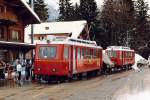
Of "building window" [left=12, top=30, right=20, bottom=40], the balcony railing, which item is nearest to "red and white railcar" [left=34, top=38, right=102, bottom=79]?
the balcony railing

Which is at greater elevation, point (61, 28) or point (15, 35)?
point (61, 28)

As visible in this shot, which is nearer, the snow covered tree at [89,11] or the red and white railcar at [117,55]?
the red and white railcar at [117,55]

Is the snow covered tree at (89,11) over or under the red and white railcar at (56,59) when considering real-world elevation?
over

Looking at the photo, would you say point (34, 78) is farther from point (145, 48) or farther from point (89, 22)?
point (145, 48)

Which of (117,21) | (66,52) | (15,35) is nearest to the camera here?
(66,52)

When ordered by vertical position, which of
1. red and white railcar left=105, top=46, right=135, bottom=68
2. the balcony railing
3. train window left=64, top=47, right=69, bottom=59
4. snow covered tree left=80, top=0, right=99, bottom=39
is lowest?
red and white railcar left=105, top=46, right=135, bottom=68

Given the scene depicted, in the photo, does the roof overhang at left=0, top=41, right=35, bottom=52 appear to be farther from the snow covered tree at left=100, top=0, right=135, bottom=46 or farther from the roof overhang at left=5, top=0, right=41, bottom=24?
the snow covered tree at left=100, top=0, right=135, bottom=46

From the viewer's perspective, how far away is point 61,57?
30.2 m

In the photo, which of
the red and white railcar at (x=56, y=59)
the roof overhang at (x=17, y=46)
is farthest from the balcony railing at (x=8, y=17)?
the red and white railcar at (x=56, y=59)

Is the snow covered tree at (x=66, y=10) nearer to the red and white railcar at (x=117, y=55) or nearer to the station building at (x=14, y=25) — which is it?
the red and white railcar at (x=117, y=55)

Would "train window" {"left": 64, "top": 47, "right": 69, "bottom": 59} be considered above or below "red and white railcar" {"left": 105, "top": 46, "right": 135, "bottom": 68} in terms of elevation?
above

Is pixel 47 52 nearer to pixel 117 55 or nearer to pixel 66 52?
pixel 66 52

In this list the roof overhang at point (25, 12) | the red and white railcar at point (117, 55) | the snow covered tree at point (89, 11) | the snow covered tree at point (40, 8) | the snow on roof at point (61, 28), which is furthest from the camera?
the snow covered tree at point (40, 8)

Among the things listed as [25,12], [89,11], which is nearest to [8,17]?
[25,12]
